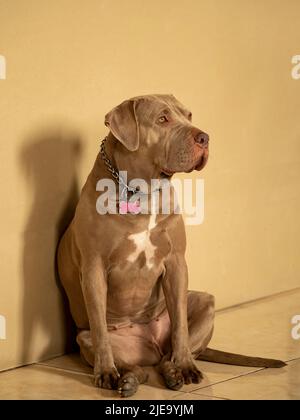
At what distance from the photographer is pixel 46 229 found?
3426mm

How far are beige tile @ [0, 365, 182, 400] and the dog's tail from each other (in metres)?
0.43

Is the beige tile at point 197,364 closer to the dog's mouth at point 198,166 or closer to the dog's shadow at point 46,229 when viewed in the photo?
the dog's shadow at point 46,229

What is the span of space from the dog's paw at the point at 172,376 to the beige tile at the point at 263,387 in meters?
0.09

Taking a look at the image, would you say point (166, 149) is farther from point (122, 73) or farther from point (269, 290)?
point (269, 290)

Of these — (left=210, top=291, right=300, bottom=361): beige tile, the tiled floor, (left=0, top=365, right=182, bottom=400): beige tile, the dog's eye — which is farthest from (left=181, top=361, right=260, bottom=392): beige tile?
the dog's eye

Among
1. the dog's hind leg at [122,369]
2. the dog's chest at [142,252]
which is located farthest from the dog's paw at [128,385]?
the dog's chest at [142,252]

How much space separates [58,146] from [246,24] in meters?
1.57

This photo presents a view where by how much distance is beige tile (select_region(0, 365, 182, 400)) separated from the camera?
292 centimetres

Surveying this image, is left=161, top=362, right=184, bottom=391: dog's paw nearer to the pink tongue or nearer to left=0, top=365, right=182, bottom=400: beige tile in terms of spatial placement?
left=0, top=365, right=182, bottom=400: beige tile

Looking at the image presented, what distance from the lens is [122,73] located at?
370cm

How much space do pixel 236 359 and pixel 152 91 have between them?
1.38 metres

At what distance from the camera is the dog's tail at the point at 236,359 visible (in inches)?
126

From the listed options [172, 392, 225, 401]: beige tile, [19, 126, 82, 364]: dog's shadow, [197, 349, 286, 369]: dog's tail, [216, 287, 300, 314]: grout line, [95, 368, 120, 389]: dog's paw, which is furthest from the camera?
[216, 287, 300, 314]: grout line

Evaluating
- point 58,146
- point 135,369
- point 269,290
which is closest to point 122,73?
point 58,146
